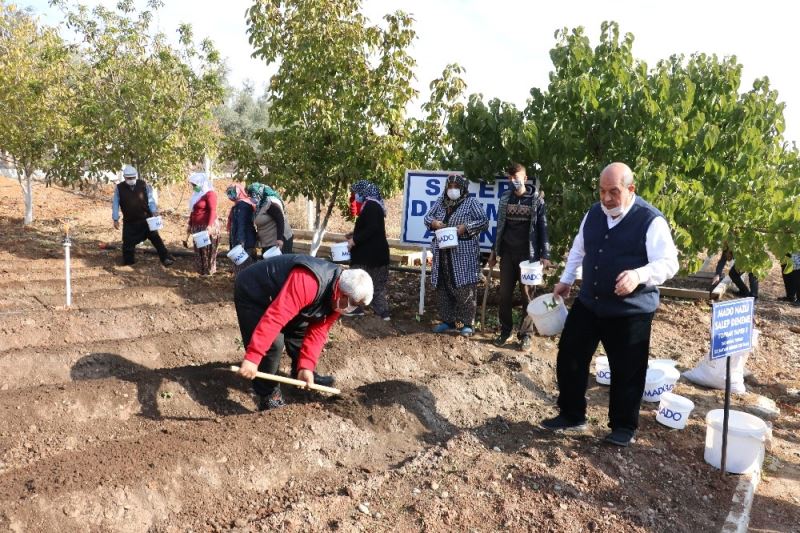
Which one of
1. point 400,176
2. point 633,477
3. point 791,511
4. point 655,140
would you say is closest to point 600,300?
point 633,477

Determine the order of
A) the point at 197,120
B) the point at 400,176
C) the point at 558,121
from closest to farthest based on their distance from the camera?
the point at 558,121
the point at 400,176
the point at 197,120

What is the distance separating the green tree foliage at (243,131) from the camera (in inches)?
336

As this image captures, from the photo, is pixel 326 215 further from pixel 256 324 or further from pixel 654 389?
pixel 654 389

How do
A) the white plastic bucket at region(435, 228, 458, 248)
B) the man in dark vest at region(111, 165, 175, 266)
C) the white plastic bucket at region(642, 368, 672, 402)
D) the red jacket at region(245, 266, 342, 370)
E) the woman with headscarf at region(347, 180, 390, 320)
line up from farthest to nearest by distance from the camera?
the man in dark vest at region(111, 165, 175, 266) < the woman with headscarf at region(347, 180, 390, 320) < the white plastic bucket at region(435, 228, 458, 248) < the white plastic bucket at region(642, 368, 672, 402) < the red jacket at region(245, 266, 342, 370)

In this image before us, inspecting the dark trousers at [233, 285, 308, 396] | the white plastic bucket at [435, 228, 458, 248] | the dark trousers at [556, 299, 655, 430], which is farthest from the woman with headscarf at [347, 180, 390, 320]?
the dark trousers at [556, 299, 655, 430]

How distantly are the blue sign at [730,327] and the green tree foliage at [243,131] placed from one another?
5.98 metres

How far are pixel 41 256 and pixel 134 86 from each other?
3.08 m

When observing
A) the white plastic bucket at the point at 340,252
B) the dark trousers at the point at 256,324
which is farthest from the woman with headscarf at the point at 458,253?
the dark trousers at the point at 256,324

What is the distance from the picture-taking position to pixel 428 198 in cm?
735

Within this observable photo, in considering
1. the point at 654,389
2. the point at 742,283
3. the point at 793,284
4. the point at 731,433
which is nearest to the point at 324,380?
the point at 654,389

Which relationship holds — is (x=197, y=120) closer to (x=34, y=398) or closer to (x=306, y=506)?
(x=34, y=398)

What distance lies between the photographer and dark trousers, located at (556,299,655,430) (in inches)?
158

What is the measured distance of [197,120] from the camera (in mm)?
11234

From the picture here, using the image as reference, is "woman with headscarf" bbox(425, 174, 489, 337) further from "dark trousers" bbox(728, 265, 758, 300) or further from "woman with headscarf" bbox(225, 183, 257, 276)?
"dark trousers" bbox(728, 265, 758, 300)
